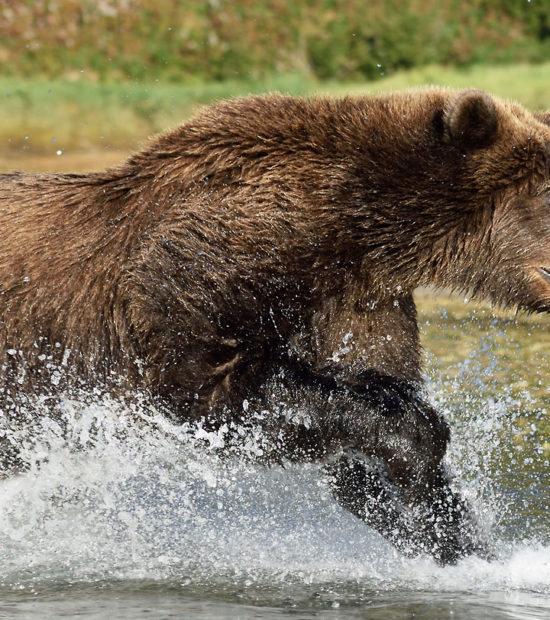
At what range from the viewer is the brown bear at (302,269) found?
518 centimetres

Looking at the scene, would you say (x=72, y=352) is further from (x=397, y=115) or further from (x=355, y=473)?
(x=397, y=115)

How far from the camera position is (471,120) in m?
5.15

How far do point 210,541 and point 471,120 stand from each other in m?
2.31

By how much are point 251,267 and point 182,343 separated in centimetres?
47

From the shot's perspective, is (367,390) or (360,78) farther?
(360,78)

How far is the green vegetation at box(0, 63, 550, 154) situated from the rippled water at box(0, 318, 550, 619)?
13.8 meters

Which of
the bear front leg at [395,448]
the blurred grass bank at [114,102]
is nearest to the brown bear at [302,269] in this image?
the bear front leg at [395,448]

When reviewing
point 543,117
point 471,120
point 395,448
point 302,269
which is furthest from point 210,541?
point 543,117

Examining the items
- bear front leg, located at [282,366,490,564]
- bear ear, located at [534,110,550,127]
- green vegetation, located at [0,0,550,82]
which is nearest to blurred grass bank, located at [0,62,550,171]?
green vegetation, located at [0,0,550,82]

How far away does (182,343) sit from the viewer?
17.0ft

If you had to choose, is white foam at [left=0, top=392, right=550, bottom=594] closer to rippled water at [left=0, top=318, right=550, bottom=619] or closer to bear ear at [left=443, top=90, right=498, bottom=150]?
rippled water at [left=0, top=318, right=550, bottom=619]

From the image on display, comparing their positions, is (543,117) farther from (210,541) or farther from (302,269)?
(210,541)

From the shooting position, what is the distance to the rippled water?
454 cm

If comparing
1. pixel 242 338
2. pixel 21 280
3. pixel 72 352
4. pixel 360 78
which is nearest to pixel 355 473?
pixel 242 338
